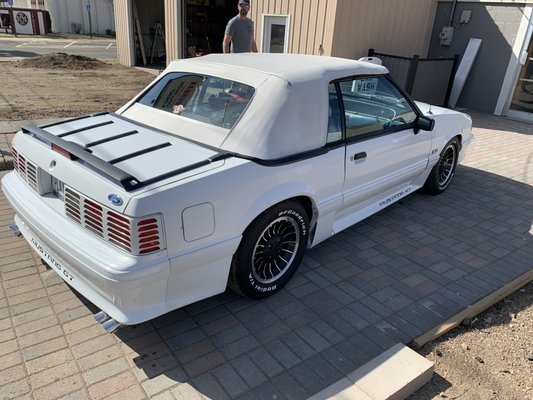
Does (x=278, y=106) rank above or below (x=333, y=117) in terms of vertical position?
above

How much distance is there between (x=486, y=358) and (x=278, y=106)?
2.24 m

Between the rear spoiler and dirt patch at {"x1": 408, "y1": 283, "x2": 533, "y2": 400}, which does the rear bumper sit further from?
dirt patch at {"x1": 408, "y1": 283, "x2": 533, "y2": 400}

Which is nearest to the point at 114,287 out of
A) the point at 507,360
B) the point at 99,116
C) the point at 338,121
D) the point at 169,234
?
the point at 169,234

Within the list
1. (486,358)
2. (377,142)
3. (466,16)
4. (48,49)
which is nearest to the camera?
(486,358)

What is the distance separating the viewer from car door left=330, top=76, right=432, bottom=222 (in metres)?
3.80

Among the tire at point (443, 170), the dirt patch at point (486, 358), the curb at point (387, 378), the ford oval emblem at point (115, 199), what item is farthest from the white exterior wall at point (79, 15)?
the curb at point (387, 378)

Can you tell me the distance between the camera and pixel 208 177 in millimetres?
2668

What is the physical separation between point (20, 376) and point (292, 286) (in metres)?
1.98

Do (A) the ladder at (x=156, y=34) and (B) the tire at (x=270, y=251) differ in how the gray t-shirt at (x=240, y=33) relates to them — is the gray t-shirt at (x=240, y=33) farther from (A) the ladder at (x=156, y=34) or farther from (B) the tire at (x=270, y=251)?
(A) the ladder at (x=156, y=34)

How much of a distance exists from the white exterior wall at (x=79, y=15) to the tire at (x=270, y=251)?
135 feet

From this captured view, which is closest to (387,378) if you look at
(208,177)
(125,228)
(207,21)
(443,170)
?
(208,177)

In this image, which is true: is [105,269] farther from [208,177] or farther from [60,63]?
[60,63]

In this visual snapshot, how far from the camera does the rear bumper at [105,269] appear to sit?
2.44 meters

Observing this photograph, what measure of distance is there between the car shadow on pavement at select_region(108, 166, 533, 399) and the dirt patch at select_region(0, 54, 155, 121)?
678 centimetres
